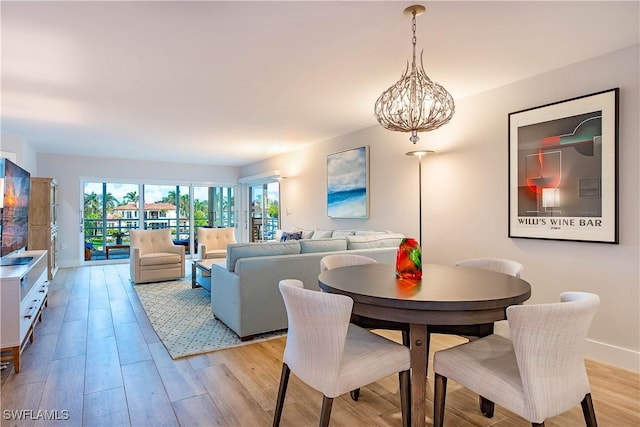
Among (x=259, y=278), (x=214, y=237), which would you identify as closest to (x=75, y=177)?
(x=214, y=237)

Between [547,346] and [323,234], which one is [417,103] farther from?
[323,234]

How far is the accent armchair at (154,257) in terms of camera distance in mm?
5527

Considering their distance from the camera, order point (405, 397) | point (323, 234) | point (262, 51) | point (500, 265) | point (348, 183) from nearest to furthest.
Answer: point (405, 397) → point (500, 265) → point (262, 51) → point (323, 234) → point (348, 183)

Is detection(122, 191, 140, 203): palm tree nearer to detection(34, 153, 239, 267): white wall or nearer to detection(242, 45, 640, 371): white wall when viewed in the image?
detection(34, 153, 239, 267): white wall

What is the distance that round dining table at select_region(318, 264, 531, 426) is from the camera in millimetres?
1590

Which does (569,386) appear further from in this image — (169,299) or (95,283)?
(95,283)

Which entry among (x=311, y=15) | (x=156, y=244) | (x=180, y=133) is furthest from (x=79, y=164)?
(x=311, y=15)

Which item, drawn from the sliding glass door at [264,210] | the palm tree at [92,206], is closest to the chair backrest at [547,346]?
the sliding glass door at [264,210]

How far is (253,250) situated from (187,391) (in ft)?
4.25

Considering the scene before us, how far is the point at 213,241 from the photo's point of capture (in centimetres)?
641

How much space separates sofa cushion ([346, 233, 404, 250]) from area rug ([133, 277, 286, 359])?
115 cm

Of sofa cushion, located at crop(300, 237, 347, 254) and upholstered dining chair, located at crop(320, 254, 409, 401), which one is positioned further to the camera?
sofa cushion, located at crop(300, 237, 347, 254)

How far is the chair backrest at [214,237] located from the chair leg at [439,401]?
517cm

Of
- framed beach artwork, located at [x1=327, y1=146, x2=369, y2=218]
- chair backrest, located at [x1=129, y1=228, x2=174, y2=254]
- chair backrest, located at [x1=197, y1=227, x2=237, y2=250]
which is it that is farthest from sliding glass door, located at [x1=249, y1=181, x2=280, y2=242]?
chair backrest, located at [x1=129, y1=228, x2=174, y2=254]
